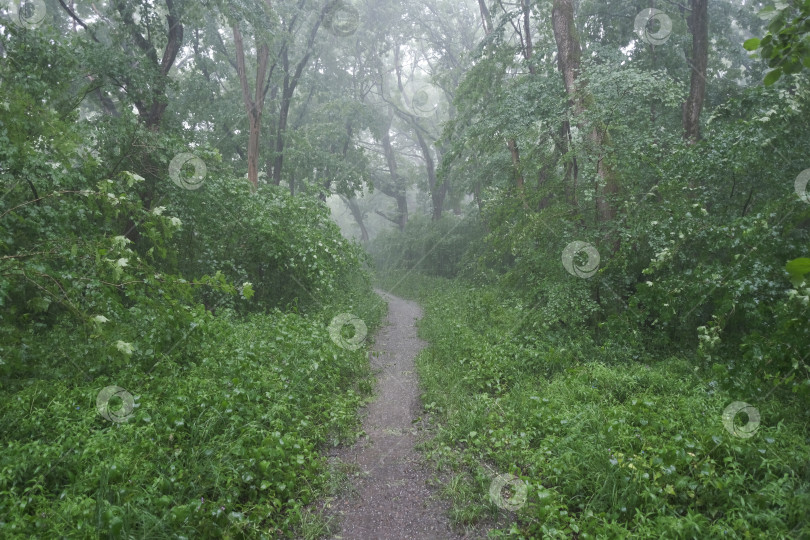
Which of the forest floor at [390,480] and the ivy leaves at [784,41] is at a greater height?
the ivy leaves at [784,41]

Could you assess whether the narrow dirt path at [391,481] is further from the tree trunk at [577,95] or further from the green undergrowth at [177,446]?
the tree trunk at [577,95]

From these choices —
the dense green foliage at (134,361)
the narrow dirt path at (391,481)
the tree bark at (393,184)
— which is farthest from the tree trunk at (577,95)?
the tree bark at (393,184)

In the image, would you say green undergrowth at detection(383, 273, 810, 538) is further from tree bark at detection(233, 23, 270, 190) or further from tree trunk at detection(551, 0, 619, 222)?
tree bark at detection(233, 23, 270, 190)

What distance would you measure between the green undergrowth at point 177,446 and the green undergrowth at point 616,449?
148cm

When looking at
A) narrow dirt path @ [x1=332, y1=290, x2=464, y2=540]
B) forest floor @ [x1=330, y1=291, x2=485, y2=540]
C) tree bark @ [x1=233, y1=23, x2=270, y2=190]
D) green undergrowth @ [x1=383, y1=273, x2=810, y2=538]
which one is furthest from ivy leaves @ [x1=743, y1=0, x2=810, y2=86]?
tree bark @ [x1=233, y1=23, x2=270, y2=190]

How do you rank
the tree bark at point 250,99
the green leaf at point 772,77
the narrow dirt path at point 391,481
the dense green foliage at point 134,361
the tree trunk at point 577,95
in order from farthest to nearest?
the tree bark at point 250,99, the tree trunk at point 577,95, the narrow dirt path at point 391,481, the dense green foliage at point 134,361, the green leaf at point 772,77

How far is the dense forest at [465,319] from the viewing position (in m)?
3.24

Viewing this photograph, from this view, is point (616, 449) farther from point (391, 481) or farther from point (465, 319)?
point (465, 319)

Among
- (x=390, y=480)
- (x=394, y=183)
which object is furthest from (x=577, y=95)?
(x=394, y=183)

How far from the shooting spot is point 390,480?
4.12 metres

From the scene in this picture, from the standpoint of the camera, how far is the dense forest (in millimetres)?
3236

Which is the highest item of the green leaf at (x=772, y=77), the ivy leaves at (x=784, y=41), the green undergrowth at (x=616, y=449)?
the ivy leaves at (x=784, y=41)

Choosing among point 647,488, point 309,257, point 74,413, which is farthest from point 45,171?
point 647,488

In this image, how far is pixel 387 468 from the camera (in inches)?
171
